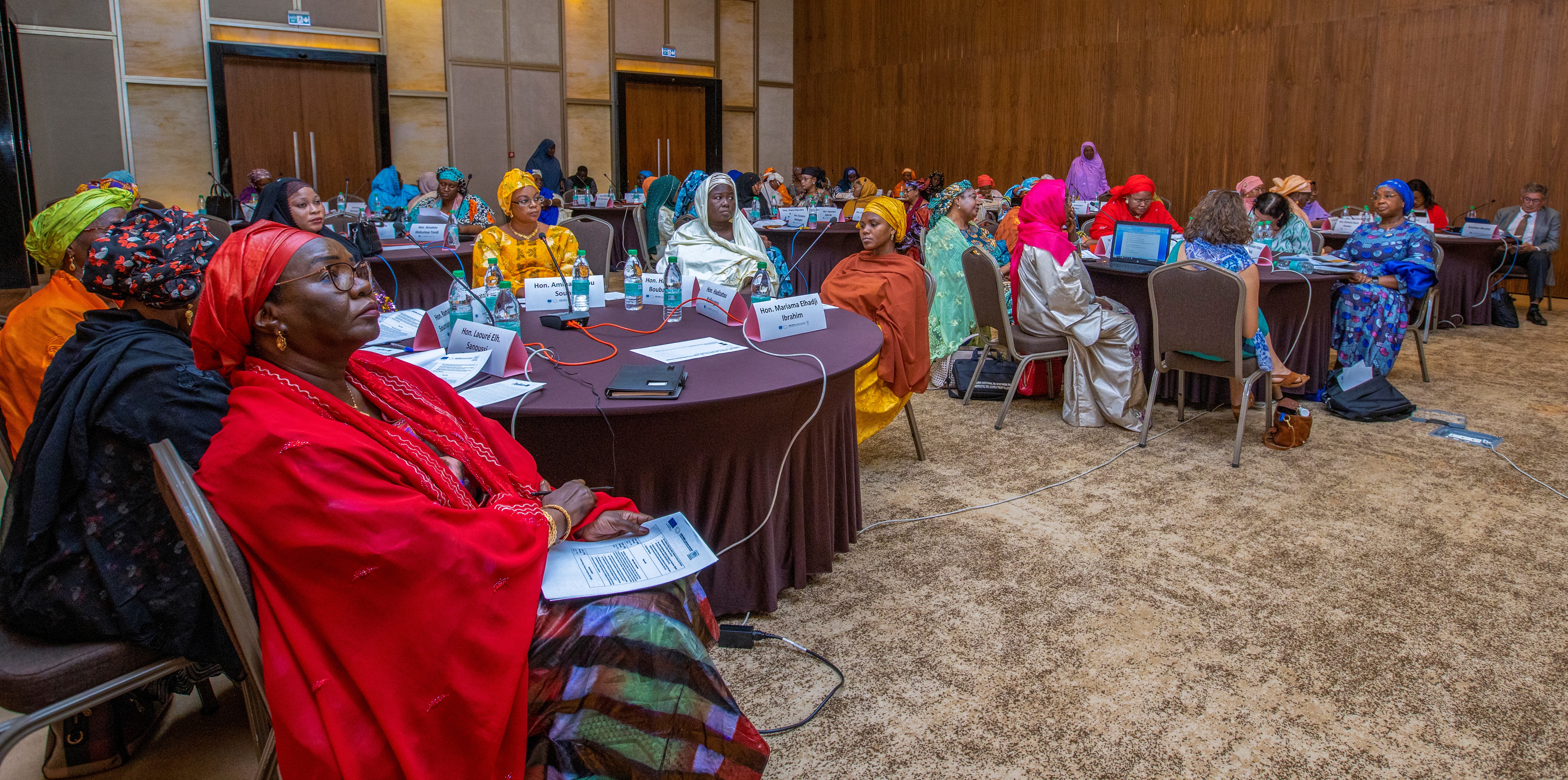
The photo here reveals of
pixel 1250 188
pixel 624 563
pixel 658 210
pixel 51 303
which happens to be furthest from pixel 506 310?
pixel 1250 188

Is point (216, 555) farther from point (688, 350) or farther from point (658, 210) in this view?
point (658, 210)

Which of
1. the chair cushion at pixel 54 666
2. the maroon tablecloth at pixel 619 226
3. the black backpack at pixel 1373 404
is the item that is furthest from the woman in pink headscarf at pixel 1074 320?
the maroon tablecloth at pixel 619 226

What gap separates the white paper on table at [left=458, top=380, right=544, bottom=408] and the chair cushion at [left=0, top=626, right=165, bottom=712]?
0.78 m

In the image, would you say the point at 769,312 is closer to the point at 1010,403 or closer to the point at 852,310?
the point at 852,310

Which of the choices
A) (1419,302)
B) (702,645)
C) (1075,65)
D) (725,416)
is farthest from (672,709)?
(1075,65)

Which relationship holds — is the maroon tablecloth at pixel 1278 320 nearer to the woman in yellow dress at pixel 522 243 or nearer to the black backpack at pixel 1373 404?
the black backpack at pixel 1373 404

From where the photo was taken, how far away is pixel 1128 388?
4.42 m

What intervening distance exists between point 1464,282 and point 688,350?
7104 millimetres

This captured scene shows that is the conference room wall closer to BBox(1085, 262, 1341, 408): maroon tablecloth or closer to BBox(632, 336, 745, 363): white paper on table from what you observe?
BBox(1085, 262, 1341, 408): maroon tablecloth

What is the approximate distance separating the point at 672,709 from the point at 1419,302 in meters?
5.54

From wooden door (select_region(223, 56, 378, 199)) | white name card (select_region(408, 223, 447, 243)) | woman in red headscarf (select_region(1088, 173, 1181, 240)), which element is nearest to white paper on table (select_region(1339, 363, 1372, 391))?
woman in red headscarf (select_region(1088, 173, 1181, 240))

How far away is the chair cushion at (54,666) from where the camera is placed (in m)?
1.37

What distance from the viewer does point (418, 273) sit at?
16.7 feet

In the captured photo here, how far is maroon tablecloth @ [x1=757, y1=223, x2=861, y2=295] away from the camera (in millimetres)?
7355
